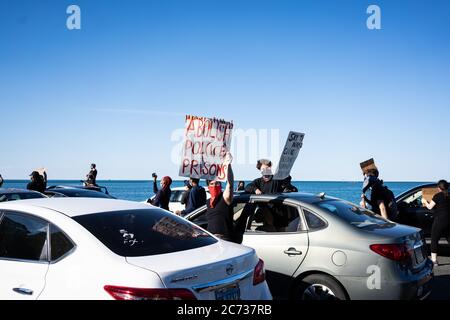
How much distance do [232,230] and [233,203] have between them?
1.38ft

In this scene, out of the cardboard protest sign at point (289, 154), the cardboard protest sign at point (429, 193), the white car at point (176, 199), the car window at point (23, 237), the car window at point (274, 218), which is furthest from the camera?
the white car at point (176, 199)

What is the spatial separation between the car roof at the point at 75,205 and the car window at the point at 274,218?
71.0 inches

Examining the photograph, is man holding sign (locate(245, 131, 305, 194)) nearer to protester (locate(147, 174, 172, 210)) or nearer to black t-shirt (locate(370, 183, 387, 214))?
black t-shirt (locate(370, 183, 387, 214))

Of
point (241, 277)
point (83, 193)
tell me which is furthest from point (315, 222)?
point (83, 193)

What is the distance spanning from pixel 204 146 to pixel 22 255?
Answer: 3.68m

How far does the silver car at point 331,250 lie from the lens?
481cm

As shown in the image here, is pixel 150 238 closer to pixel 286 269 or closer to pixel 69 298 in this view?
pixel 69 298

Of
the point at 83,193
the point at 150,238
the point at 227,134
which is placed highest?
the point at 227,134

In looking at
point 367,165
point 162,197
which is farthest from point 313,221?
point 162,197

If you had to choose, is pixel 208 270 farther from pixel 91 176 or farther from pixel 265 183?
pixel 91 176

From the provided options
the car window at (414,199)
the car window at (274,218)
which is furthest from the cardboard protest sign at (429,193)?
the car window at (274,218)

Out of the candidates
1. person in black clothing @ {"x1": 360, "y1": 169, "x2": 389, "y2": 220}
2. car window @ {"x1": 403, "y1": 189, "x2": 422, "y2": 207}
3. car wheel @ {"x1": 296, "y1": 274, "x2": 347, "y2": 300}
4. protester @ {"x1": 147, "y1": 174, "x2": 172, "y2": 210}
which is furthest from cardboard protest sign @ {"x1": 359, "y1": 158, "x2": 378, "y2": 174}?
car wheel @ {"x1": 296, "y1": 274, "x2": 347, "y2": 300}

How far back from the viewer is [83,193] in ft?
46.2

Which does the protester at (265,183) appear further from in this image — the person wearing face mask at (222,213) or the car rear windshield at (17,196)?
the car rear windshield at (17,196)
